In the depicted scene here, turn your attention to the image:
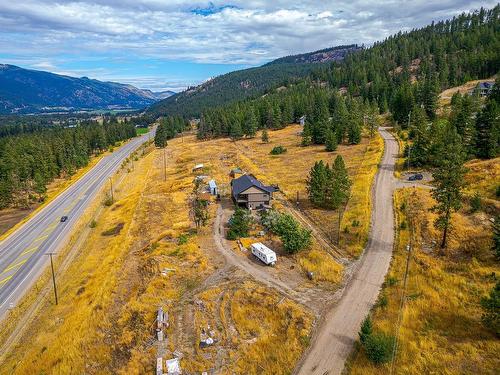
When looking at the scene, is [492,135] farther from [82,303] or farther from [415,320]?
[82,303]

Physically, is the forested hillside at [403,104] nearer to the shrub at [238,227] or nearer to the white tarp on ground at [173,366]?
the shrub at [238,227]

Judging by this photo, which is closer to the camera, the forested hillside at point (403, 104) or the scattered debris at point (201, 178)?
the forested hillside at point (403, 104)

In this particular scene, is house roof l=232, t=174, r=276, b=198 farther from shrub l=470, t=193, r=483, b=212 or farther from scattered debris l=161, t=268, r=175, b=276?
shrub l=470, t=193, r=483, b=212

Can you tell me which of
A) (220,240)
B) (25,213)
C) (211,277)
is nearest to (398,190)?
(220,240)

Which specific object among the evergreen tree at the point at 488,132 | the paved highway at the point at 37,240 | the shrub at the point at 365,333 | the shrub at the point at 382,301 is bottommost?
the paved highway at the point at 37,240

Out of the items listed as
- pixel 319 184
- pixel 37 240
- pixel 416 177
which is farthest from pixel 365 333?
pixel 37 240

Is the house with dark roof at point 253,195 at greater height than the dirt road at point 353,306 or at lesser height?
greater

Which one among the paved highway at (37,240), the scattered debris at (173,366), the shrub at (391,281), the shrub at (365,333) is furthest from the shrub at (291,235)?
the paved highway at (37,240)
